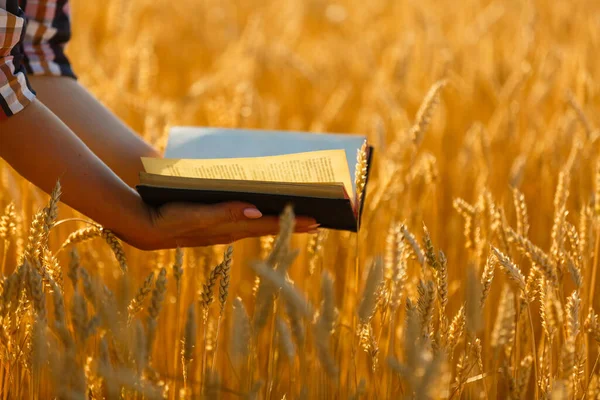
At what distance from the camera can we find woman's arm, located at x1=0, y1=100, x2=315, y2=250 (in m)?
0.84

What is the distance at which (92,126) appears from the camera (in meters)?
1.12

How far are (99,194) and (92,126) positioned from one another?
0.97 feet

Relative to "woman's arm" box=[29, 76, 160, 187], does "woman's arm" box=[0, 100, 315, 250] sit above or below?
below

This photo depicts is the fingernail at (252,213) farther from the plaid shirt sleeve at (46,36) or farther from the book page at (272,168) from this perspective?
the plaid shirt sleeve at (46,36)

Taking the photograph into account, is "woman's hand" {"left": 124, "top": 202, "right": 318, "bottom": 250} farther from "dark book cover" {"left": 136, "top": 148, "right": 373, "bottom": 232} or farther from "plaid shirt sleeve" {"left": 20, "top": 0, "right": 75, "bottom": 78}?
"plaid shirt sleeve" {"left": 20, "top": 0, "right": 75, "bottom": 78}

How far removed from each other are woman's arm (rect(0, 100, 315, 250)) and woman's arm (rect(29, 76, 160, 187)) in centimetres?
25

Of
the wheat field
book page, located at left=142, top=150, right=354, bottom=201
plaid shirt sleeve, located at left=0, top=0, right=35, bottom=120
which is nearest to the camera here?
the wheat field

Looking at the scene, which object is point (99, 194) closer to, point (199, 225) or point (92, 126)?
point (199, 225)

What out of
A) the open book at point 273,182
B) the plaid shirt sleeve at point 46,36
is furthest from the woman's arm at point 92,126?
the open book at point 273,182

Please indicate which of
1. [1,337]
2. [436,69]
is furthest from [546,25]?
[1,337]

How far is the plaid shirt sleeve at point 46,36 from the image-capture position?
3.59 ft

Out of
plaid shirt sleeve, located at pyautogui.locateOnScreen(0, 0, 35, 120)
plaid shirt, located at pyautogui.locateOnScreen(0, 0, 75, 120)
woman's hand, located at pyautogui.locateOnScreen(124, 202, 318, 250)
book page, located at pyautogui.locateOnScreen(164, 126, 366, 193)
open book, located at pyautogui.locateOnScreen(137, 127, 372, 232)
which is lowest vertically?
woman's hand, located at pyautogui.locateOnScreen(124, 202, 318, 250)

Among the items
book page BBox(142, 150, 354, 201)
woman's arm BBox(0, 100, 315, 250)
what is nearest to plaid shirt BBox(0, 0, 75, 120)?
woman's arm BBox(0, 100, 315, 250)

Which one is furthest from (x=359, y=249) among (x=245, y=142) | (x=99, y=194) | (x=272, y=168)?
(x=99, y=194)
